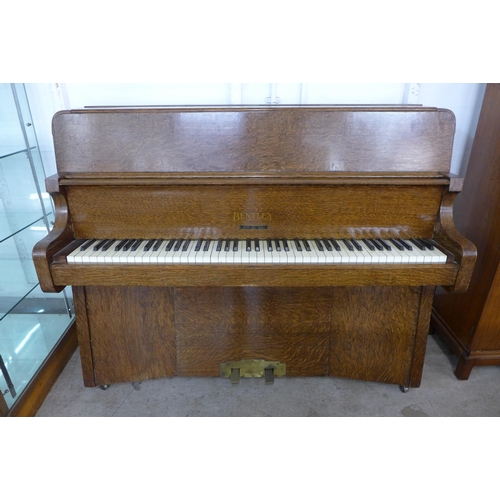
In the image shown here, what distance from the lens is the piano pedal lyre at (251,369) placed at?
6.62 feet

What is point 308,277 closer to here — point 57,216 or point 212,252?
point 212,252

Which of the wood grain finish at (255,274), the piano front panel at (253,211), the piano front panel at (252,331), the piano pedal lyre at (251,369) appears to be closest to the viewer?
the wood grain finish at (255,274)

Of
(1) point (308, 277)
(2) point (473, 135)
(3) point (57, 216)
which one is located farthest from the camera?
(2) point (473, 135)

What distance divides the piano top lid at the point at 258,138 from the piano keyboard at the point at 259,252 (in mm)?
315

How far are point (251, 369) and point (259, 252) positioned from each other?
77 centimetres

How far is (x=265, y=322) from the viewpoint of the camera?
195 cm

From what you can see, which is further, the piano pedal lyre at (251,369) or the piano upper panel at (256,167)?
the piano pedal lyre at (251,369)

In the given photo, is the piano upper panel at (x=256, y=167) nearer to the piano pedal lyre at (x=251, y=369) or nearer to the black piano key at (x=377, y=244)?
the black piano key at (x=377, y=244)

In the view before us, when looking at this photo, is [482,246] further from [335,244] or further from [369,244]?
[335,244]

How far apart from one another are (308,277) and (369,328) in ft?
1.95

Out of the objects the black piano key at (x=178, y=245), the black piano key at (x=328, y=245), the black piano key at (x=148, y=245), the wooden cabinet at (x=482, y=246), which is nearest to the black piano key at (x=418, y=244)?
the black piano key at (x=328, y=245)

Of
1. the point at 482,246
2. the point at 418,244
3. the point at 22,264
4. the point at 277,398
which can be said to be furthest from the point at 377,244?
the point at 22,264

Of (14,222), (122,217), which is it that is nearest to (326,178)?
Result: (122,217)

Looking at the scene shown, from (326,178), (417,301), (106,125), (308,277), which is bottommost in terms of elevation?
(417,301)
